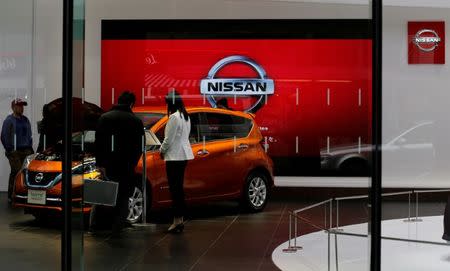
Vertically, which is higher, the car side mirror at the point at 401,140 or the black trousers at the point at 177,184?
the car side mirror at the point at 401,140

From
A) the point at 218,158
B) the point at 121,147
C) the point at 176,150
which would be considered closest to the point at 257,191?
the point at 218,158

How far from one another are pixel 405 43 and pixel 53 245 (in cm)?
320

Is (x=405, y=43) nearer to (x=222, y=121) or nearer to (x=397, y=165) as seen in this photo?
(x=397, y=165)

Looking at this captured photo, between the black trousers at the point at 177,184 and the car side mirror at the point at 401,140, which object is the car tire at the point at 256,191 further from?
the car side mirror at the point at 401,140

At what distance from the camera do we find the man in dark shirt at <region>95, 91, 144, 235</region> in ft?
20.1

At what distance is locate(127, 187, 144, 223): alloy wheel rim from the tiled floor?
13 cm

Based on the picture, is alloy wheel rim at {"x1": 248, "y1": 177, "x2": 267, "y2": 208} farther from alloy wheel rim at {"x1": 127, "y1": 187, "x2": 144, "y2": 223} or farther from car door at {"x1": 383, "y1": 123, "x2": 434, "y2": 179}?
car door at {"x1": 383, "y1": 123, "x2": 434, "y2": 179}

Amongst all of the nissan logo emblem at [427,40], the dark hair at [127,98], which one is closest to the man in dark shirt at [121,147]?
the dark hair at [127,98]

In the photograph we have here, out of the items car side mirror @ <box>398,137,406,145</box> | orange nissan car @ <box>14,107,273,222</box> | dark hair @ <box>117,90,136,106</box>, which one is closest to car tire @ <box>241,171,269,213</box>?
orange nissan car @ <box>14,107,273,222</box>

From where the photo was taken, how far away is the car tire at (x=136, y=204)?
690 centimetres

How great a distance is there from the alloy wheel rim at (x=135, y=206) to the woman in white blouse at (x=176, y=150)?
39cm

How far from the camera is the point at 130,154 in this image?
6633mm

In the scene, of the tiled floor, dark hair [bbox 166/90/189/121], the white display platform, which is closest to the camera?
the white display platform

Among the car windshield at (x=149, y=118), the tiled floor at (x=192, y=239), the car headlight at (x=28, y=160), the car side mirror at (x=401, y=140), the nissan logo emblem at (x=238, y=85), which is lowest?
the tiled floor at (x=192, y=239)
